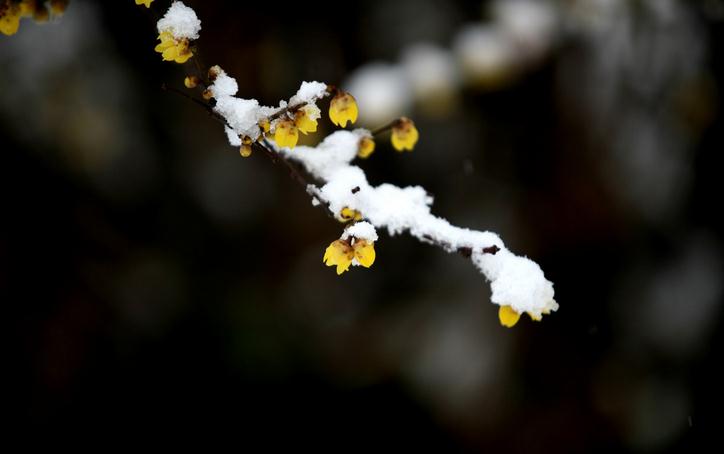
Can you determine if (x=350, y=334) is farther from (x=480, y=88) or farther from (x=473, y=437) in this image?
(x=480, y=88)

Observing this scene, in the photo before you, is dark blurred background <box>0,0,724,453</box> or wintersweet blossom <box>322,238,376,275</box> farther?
dark blurred background <box>0,0,724,453</box>

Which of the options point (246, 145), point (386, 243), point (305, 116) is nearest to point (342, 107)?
point (305, 116)

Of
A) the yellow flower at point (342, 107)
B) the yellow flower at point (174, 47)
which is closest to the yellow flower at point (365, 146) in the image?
the yellow flower at point (342, 107)

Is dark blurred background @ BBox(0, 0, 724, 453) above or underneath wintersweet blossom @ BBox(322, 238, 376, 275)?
above

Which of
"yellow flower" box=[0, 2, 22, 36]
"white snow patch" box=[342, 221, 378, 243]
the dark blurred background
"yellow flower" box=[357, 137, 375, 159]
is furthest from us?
the dark blurred background

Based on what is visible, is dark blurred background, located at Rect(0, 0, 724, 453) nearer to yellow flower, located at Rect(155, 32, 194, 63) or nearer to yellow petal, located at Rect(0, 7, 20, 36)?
yellow petal, located at Rect(0, 7, 20, 36)

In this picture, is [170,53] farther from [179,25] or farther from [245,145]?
[245,145]

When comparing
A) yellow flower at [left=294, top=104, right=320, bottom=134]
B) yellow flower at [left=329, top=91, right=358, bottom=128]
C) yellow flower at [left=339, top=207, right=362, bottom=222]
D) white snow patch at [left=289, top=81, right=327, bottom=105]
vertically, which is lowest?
yellow flower at [left=339, top=207, right=362, bottom=222]

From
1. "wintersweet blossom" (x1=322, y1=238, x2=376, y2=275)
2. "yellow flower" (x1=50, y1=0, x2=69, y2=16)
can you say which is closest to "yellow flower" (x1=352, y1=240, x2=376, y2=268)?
"wintersweet blossom" (x1=322, y1=238, x2=376, y2=275)
